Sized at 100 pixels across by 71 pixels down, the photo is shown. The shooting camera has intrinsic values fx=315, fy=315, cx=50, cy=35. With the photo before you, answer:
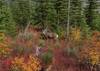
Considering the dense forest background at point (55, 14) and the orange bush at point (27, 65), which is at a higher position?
the dense forest background at point (55, 14)

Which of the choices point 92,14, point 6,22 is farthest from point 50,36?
point 92,14

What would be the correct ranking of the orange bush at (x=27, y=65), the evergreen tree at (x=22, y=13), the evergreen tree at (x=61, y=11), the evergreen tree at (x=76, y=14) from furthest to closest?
the evergreen tree at (x=76, y=14) → the evergreen tree at (x=22, y=13) → the evergreen tree at (x=61, y=11) → the orange bush at (x=27, y=65)

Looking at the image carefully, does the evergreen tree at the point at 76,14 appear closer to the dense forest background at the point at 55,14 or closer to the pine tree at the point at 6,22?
the dense forest background at the point at 55,14

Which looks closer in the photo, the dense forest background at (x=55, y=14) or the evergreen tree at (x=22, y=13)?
the dense forest background at (x=55, y=14)

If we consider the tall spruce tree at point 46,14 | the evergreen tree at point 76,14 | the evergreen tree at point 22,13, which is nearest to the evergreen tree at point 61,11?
the tall spruce tree at point 46,14

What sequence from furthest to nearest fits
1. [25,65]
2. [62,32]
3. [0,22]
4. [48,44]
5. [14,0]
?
[14,0], [62,32], [48,44], [0,22], [25,65]

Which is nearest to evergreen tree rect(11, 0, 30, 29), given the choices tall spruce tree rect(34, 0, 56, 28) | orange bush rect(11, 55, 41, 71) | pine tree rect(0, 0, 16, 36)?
tall spruce tree rect(34, 0, 56, 28)

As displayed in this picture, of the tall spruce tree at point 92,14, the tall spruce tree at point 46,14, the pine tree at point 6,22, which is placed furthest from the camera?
the tall spruce tree at point 92,14

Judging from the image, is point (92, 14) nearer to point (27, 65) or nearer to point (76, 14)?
point (76, 14)

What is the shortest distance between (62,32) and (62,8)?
405cm

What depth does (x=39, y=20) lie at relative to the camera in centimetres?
5394

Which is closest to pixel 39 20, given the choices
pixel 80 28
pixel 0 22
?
pixel 80 28

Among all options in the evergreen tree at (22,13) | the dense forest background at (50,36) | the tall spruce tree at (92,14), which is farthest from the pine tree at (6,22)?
the tall spruce tree at (92,14)

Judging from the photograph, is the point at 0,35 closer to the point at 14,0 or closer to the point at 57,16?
the point at 57,16
